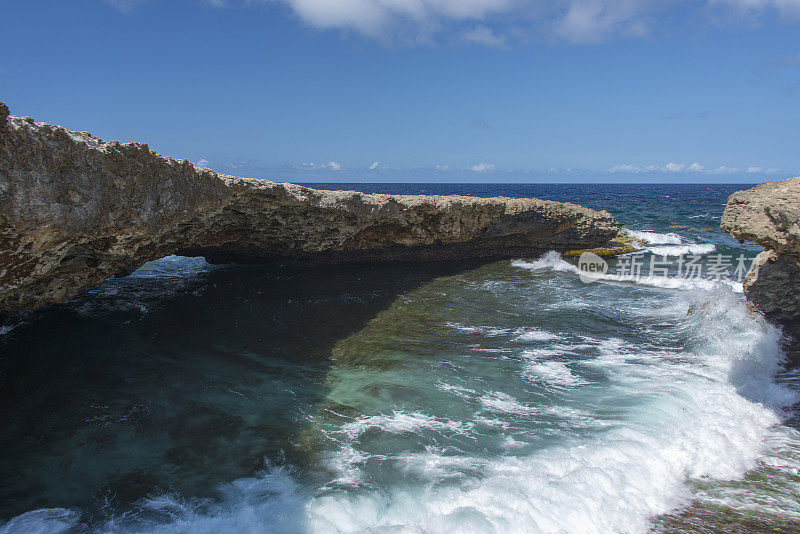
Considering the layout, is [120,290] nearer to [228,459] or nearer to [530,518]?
[228,459]

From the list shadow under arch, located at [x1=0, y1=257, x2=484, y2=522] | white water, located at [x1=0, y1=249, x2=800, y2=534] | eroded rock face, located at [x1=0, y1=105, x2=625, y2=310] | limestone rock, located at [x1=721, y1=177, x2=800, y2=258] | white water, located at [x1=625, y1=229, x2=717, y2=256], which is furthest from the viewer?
white water, located at [x1=625, y1=229, x2=717, y2=256]

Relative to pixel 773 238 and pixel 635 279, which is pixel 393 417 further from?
pixel 635 279

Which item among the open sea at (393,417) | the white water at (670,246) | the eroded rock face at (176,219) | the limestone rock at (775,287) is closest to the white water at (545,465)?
the open sea at (393,417)

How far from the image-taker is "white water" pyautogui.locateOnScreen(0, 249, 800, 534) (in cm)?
326

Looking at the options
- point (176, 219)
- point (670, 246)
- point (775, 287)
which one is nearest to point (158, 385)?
point (176, 219)

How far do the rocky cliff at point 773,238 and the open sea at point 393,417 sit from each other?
1.25ft

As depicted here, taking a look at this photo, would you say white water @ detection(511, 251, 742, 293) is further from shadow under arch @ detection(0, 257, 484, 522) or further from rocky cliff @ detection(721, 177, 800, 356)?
shadow under arch @ detection(0, 257, 484, 522)

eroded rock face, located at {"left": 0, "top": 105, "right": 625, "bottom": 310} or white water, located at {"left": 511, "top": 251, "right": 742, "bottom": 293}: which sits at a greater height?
eroded rock face, located at {"left": 0, "top": 105, "right": 625, "bottom": 310}

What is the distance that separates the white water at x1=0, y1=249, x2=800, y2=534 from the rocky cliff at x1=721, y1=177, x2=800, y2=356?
3.55ft

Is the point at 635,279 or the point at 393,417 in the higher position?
the point at 635,279

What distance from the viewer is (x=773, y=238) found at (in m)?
4.81

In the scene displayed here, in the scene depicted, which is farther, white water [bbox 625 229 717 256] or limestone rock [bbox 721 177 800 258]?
white water [bbox 625 229 717 256]

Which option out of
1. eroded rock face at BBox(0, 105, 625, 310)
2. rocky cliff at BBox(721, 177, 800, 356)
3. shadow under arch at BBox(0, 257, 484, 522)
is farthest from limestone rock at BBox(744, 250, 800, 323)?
eroded rock face at BBox(0, 105, 625, 310)

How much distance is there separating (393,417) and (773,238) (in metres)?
4.62
